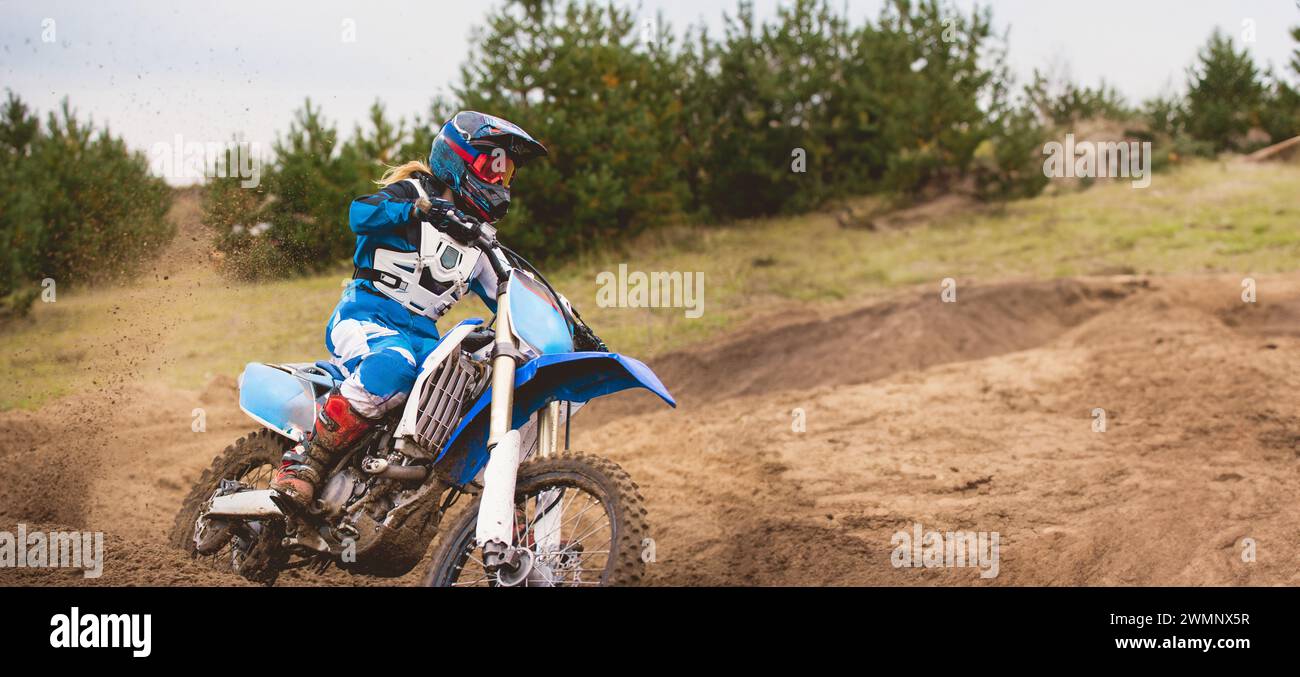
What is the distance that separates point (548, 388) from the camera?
459 centimetres

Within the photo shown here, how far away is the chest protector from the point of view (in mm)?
4727

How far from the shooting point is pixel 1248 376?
8844mm

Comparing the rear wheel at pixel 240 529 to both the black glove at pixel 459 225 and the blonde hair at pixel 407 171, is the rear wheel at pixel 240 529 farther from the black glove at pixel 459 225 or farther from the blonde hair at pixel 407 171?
the black glove at pixel 459 225

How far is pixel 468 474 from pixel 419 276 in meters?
0.92

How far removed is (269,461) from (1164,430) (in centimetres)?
624

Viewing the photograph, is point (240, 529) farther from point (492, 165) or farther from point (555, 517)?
point (492, 165)
